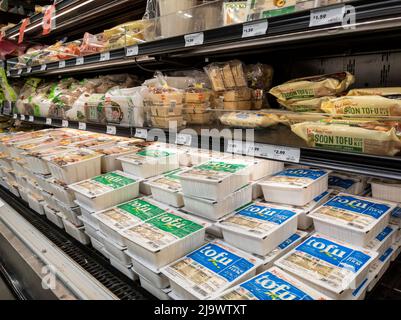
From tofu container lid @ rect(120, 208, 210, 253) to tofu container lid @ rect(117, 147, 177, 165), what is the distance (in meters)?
0.36

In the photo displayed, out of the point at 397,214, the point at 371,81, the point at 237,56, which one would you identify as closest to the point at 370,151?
the point at 397,214

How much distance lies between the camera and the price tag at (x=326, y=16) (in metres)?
0.69

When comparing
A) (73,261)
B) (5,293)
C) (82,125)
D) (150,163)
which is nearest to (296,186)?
(150,163)

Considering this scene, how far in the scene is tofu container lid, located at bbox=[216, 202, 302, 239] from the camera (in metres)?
1.05

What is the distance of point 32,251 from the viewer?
1.57 meters

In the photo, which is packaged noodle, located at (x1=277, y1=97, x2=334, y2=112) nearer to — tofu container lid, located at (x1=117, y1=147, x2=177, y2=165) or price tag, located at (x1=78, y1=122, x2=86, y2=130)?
tofu container lid, located at (x1=117, y1=147, x2=177, y2=165)

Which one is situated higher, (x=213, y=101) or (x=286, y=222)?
(x=213, y=101)

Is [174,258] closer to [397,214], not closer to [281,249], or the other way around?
[281,249]

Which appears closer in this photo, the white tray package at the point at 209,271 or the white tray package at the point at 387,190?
the white tray package at the point at 209,271

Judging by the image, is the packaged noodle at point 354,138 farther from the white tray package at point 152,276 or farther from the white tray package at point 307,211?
the white tray package at point 152,276

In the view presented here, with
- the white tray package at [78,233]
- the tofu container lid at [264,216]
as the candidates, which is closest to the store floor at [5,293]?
the white tray package at [78,233]

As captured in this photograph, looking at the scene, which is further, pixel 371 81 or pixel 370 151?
pixel 371 81

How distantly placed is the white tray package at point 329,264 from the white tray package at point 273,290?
0.09 feet

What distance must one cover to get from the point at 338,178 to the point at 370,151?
27.0 inches
